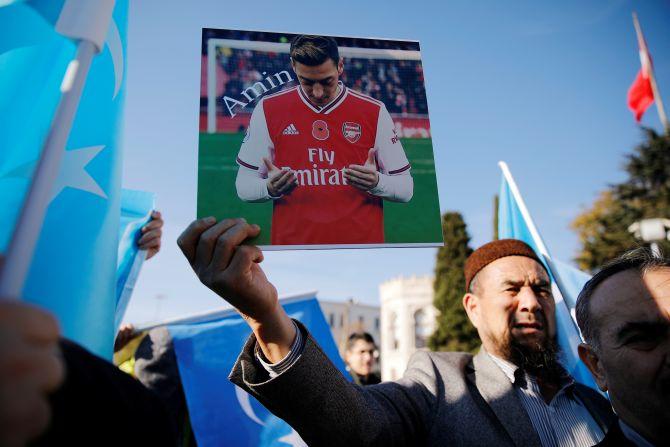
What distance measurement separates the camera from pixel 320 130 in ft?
5.04

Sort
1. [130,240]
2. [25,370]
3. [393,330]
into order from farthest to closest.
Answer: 1. [393,330]
2. [130,240]
3. [25,370]

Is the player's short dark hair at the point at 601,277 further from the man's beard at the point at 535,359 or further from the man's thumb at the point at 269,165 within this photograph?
the man's thumb at the point at 269,165

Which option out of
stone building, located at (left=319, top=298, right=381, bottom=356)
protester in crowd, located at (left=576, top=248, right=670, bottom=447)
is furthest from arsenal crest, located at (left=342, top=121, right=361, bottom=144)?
stone building, located at (left=319, top=298, right=381, bottom=356)

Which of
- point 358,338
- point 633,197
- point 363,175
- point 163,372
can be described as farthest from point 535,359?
point 633,197

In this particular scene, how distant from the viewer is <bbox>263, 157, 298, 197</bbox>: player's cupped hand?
57.6 inches

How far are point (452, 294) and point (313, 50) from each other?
71.8ft

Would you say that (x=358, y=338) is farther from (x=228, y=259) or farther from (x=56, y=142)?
(x=56, y=142)

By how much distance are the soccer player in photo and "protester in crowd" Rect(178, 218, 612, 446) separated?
0.14 metres

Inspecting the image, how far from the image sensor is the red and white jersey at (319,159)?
4.79 feet

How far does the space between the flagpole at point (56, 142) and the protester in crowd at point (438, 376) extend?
545mm

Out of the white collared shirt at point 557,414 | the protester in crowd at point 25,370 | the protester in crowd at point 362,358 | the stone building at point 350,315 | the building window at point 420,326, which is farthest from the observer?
the stone building at point 350,315

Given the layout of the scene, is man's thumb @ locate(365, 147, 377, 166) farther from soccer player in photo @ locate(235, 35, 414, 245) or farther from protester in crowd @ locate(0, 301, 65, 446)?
protester in crowd @ locate(0, 301, 65, 446)

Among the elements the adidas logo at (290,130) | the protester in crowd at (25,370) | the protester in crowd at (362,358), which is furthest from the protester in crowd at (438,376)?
the protester in crowd at (362,358)

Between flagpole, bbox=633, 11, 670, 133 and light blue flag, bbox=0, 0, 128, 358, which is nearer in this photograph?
light blue flag, bbox=0, 0, 128, 358
